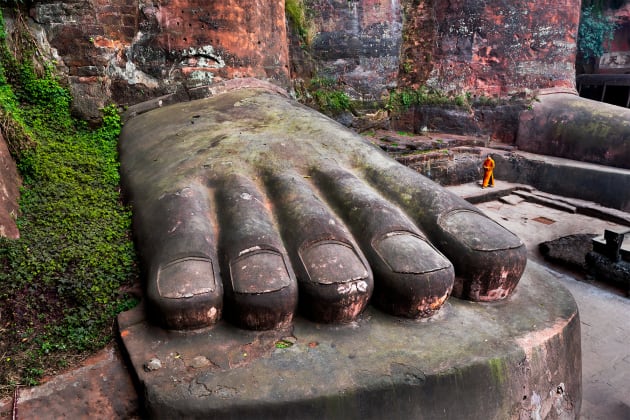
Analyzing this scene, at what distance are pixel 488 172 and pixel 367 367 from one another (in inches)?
222

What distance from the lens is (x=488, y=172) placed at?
693cm

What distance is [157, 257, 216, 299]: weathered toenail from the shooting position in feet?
6.14

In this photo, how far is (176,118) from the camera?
3.62 meters

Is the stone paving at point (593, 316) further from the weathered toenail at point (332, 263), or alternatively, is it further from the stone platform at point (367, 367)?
the weathered toenail at point (332, 263)

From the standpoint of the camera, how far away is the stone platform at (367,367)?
70.1 inches

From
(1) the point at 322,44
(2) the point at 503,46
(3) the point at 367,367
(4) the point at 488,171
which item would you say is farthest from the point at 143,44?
(2) the point at 503,46

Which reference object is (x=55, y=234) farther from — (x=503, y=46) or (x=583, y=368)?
(x=503, y=46)

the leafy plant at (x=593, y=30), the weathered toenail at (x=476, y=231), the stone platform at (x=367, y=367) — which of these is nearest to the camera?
the stone platform at (x=367, y=367)

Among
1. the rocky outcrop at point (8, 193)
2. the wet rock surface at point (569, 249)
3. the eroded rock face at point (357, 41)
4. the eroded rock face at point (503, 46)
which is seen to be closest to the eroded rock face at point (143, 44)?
the rocky outcrop at point (8, 193)

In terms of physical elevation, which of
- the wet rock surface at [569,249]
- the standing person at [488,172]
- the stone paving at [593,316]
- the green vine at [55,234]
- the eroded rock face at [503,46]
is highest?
the eroded rock face at [503,46]

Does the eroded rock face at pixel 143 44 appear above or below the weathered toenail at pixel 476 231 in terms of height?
above

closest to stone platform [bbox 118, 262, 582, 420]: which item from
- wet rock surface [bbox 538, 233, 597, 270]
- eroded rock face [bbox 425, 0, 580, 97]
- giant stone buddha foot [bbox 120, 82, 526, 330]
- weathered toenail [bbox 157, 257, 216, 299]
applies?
giant stone buddha foot [bbox 120, 82, 526, 330]

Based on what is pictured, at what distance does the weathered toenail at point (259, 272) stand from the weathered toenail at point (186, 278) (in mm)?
103

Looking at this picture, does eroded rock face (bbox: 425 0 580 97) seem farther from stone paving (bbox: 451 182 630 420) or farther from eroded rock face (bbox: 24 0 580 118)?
stone paving (bbox: 451 182 630 420)
